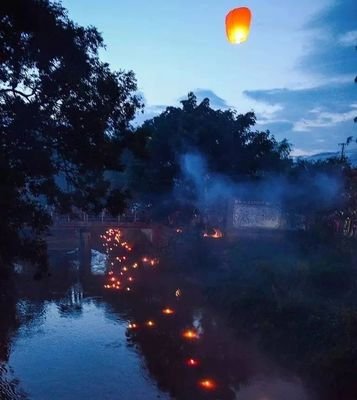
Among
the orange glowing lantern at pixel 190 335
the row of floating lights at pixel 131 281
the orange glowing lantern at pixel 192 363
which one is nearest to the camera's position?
the row of floating lights at pixel 131 281

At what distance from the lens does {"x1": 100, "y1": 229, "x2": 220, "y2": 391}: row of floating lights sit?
1494cm

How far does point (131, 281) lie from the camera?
30.1m

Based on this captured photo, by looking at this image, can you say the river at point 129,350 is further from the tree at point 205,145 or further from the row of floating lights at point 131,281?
the tree at point 205,145

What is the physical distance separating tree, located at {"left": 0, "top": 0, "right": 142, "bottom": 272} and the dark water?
642 cm

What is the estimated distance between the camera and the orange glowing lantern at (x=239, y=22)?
595 cm

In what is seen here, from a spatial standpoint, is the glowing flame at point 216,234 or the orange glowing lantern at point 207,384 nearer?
the orange glowing lantern at point 207,384

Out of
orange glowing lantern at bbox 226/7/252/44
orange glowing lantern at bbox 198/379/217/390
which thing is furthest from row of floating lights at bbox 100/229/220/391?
orange glowing lantern at bbox 226/7/252/44

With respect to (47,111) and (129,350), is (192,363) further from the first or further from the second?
(47,111)

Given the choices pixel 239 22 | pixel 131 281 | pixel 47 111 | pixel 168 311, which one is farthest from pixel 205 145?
pixel 239 22

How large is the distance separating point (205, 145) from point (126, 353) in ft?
57.3

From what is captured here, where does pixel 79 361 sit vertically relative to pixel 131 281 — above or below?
below

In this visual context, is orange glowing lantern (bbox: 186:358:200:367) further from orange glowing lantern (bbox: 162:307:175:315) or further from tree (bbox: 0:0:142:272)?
tree (bbox: 0:0:142:272)

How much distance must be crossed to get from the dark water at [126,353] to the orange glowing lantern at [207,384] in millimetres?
36

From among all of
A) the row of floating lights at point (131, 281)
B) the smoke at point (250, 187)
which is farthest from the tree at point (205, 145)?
the row of floating lights at point (131, 281)
